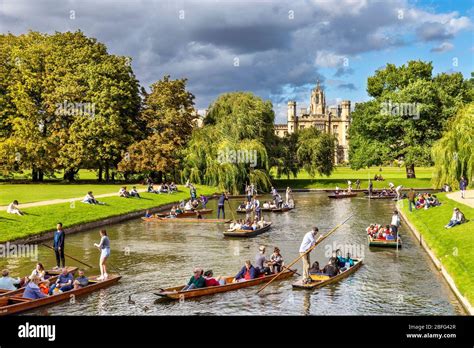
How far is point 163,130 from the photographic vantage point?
64375mm

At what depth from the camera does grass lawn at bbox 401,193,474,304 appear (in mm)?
17634

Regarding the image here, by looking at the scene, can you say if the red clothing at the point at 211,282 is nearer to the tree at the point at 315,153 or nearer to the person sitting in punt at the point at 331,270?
the person sitting in punt at the point at 331,270

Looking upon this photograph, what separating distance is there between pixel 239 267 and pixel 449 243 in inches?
368

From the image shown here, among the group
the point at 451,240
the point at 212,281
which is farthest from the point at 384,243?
the point at 212,281

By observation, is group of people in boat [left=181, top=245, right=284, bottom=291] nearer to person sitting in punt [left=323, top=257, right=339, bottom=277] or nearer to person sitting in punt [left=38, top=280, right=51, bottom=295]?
person sitting in punt [left=323, top=257, right=339, bottom=277]

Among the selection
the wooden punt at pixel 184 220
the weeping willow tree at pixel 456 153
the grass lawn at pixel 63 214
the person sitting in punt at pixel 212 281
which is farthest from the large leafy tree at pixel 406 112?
the person sitting in punt at pixel 212 281

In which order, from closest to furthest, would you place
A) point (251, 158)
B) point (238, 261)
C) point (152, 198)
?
point (238, 261)
point (152, 198)
point (251, 158)

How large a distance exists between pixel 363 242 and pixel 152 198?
23.6m

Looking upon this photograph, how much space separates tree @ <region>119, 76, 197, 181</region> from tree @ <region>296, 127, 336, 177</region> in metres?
14.9

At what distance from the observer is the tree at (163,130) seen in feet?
196

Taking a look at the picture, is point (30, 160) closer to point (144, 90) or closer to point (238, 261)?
point (144, 90)

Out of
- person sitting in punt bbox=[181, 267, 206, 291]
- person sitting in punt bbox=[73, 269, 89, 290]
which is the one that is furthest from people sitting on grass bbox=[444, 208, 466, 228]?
person sitting in punt bbox=[73, 269, 89, 290]
